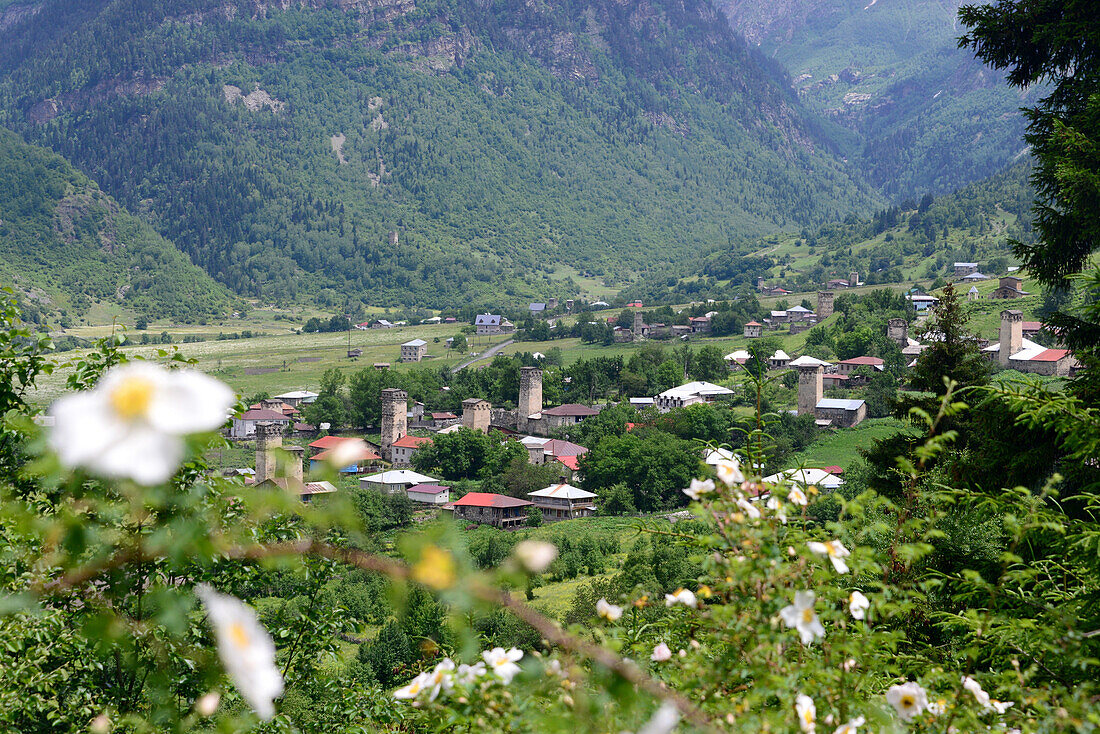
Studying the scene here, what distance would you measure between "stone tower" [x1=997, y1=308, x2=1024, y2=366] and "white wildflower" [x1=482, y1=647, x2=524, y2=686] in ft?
176

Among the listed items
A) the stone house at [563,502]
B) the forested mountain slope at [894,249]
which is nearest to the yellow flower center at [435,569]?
the stone house at [563,502]

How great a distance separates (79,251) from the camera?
134m

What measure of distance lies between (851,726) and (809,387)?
49440mm

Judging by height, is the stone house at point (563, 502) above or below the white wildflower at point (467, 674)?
below

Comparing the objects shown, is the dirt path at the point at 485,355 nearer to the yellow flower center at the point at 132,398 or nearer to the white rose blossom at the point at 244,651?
the white rose blossom at the point at 244,651

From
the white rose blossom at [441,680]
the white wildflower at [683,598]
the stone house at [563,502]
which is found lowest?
the stone house at [563,502]

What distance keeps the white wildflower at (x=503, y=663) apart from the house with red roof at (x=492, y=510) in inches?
1472

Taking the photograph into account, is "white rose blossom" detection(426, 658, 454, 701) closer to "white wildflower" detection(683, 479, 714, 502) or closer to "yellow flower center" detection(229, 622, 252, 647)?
"white wildflower" detection(683, 479, 714, 502)

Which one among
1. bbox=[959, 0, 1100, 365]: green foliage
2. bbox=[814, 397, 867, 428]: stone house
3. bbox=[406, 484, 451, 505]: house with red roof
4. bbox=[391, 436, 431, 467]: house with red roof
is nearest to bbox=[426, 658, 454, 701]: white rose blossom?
bbox=[959, 0, 1100, 365]: green foliage

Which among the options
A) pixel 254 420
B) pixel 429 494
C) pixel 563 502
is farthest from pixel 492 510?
pixel 254 420

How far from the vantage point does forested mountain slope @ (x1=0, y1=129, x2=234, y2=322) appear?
399 feet

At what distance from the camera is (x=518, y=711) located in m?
2.00

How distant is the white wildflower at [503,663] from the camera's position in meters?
1.97

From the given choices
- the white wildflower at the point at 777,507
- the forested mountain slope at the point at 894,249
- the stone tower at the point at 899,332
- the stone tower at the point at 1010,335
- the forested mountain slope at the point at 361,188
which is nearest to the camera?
the white wildflower at the point at 777,507
